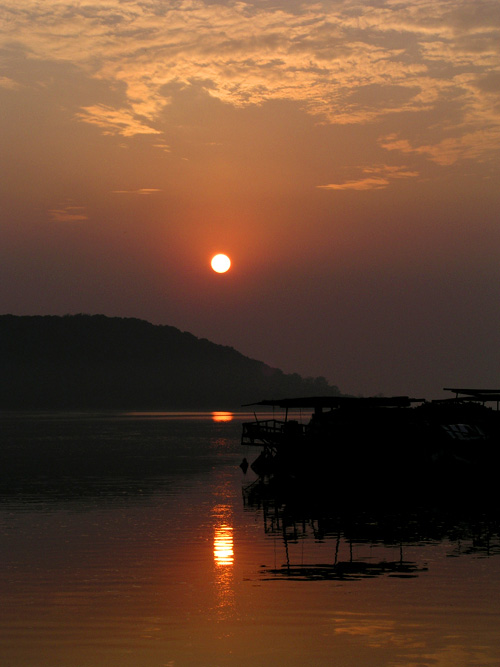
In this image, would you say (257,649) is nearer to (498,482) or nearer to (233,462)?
(498,482)

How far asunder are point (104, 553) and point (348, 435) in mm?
30182

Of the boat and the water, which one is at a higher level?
the boat

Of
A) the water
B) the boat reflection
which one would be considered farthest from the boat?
the water

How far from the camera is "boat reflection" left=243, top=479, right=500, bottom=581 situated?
2706 cm

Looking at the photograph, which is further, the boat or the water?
the boat

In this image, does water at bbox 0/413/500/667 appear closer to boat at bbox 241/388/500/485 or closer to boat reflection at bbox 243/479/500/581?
boat reflection at bbox 243/479/500/581

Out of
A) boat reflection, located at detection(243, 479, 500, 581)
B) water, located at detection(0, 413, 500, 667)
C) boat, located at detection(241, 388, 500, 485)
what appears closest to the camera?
water, located at detection(0, 413, 500, 667)

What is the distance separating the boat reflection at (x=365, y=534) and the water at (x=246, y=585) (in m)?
0.09

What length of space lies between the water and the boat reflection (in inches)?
3.5

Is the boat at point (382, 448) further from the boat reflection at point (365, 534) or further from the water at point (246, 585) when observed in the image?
the water at point (246, 585)

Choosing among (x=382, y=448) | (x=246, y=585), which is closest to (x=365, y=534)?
(x=246, y=585)

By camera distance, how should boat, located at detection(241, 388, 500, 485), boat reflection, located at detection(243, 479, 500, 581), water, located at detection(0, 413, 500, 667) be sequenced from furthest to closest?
boat, located at detection(241, 388, 500, 485) < boat reflection, located at detection(243, 479, 500, 581) < water, located at detection(0, 413, 500, 667)

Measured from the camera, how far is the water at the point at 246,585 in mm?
18250

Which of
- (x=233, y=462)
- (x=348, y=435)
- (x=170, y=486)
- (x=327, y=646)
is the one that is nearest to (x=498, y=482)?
(x=348, y=435)
